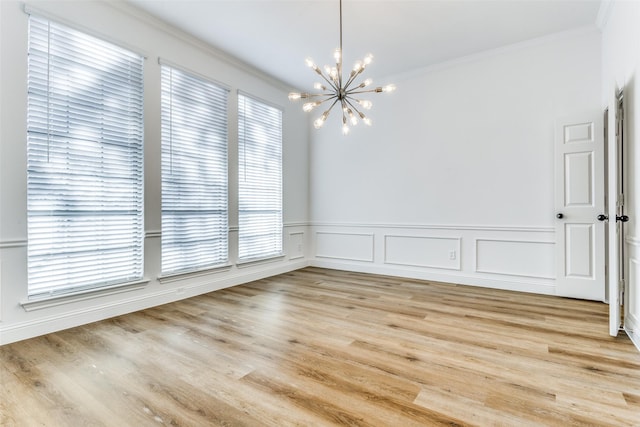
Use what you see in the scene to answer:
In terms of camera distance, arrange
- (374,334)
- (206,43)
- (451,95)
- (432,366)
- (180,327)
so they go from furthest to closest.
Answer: (451,95) → (206,43) → (180,327) → (374,334) → (432,366)

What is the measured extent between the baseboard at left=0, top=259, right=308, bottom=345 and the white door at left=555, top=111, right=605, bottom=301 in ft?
13.5

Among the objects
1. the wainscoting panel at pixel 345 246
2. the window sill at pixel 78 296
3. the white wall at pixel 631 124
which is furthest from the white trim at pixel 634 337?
the window sill at pixel 78 296

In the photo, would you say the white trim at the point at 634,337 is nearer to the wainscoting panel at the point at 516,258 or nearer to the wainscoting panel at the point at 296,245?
the wainscoting panel at the point at 516,258

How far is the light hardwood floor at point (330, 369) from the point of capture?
66.9 inches

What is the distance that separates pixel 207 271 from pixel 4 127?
244cm

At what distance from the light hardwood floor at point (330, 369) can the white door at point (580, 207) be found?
350 mm

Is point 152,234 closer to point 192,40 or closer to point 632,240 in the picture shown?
point 192,40

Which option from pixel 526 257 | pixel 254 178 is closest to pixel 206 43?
pixel 254 178

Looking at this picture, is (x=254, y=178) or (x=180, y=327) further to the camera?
(x=254, y=178)

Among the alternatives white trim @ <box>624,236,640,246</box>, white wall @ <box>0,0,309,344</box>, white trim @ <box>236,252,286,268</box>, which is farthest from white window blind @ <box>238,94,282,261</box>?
white trim @ <box>624,236,640,246</box>

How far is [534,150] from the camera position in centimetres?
411

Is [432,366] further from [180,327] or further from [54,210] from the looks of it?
[54,210]

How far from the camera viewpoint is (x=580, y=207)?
12.3ft

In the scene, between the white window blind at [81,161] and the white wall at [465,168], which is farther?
the white wall at [465,168]
